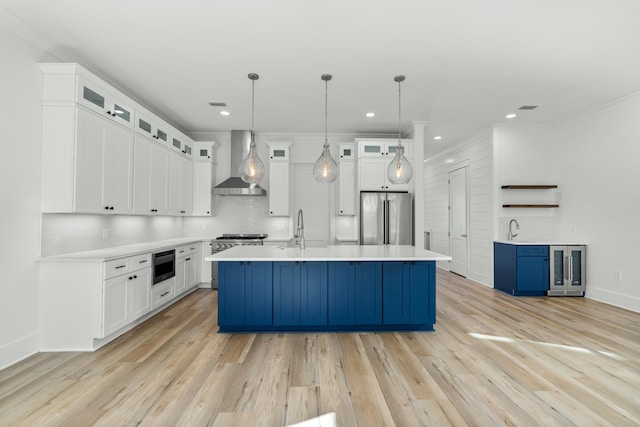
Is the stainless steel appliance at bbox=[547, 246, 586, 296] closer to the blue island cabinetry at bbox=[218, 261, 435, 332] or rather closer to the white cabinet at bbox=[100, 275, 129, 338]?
the blue island cabinetry at bbox=[218, 261, 435, 332]

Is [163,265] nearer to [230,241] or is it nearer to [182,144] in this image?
[230,241]

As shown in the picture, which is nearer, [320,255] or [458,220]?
[320,255]

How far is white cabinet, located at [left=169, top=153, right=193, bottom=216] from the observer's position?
16.8 ft

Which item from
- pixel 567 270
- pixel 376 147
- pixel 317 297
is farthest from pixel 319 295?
pixel 567 270

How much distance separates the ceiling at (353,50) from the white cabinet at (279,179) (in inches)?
42.4

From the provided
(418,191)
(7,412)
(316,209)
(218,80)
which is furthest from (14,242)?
(418,191)

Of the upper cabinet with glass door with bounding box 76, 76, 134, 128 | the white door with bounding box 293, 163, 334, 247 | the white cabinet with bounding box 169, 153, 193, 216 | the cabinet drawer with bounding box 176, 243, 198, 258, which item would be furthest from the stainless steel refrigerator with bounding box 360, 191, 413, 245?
the upper cabinet with glass door with bounding box 76, 76, 134, 128

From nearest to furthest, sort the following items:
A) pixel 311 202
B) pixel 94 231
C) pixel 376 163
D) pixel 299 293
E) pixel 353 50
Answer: pixel 353 50
pixel 299 293
pixel 94 231
pixel 376 163
pixel 311 202

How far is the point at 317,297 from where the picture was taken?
3523 mm

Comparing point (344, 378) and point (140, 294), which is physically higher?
point (140, 294)

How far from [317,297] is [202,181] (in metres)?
3.64

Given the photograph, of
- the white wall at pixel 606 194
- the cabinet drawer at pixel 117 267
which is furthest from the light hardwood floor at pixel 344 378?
the white wall at pixel 606 194


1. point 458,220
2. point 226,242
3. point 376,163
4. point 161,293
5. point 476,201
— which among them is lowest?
point 161,293

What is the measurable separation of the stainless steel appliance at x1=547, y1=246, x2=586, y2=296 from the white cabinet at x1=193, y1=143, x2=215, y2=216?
19.9 feet
